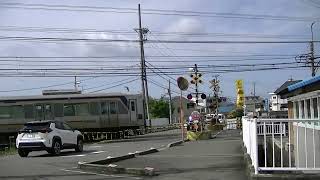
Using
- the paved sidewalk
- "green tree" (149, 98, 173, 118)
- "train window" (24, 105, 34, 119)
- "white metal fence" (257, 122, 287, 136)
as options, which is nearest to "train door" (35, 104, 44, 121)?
"train window" (24, 105, 34, 119)

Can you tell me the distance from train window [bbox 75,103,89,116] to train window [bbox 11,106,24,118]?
14.7ft

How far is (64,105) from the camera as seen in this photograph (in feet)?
145

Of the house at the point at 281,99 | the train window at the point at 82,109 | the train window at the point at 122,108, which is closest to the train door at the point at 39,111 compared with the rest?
the train window at the point at 82,109

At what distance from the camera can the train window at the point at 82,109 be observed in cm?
4434

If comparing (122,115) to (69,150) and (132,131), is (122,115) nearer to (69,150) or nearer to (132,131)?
(132,131)

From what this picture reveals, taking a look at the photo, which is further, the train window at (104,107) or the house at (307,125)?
the train window at (104,107)

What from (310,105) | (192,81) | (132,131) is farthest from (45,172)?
(132,131)

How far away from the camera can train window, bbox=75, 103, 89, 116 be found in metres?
44.3

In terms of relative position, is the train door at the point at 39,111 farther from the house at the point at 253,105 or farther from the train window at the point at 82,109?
the house at the point at 253,105

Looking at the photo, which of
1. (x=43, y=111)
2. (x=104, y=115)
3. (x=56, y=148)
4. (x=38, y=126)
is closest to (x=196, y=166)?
(x=56, y=148)

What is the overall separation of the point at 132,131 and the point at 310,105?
33044mm

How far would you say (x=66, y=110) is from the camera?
44.2 m

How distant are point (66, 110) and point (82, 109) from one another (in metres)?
1.29

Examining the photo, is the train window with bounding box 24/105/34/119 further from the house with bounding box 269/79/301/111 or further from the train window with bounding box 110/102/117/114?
the house with bounding box 269/79/301/111
